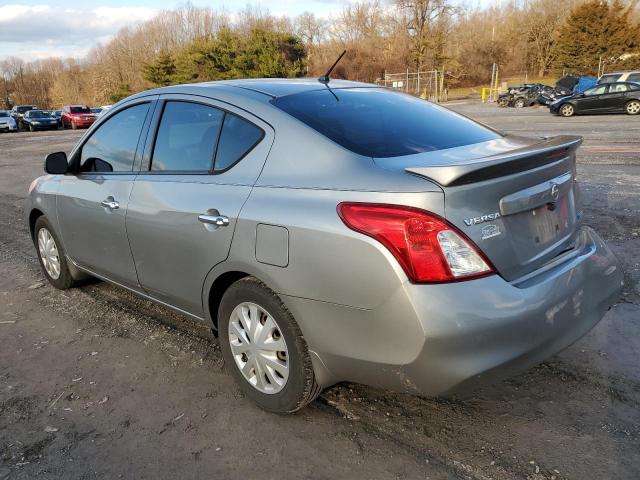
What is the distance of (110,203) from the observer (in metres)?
3.60

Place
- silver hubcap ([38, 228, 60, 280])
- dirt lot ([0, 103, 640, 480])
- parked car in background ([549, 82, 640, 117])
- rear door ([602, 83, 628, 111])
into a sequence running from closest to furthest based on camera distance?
dirt lot ([0, 103, 640, 480])
silver hubcap ([38, 228, 60, 280])
parked car in background ([549, 82, 640, 117])
rear door ([602, 83, 628, 111])

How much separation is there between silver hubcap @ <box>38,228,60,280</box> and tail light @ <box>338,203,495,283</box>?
3523mm

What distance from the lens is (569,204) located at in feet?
9.17

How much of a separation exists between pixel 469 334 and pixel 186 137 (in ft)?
6.69

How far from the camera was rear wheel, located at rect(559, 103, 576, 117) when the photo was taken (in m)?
23.0

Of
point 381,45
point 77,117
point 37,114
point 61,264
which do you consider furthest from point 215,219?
point 381,45

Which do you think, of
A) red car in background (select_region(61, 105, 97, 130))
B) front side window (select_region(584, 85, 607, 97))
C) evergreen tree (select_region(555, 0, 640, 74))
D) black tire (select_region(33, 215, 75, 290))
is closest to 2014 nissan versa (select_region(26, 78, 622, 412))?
black tire (select_region(33, 215, 75, 290))

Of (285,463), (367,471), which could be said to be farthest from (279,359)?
(367,471)

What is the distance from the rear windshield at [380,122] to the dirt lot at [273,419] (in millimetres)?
1346

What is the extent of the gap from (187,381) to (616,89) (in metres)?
23.7

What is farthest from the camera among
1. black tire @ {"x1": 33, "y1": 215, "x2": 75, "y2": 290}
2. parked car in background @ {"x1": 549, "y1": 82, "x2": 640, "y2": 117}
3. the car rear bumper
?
parked car in background @ {"x1": 549, "y1": 82, "x2": 640, "y2": 117}

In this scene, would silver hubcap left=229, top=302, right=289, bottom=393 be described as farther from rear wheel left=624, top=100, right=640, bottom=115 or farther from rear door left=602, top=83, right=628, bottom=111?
rear door left=602, top=83, right=628, bottom=111

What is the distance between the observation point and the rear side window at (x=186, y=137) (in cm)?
304

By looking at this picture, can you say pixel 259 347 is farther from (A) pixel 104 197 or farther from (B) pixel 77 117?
(B) pixel 77 117
